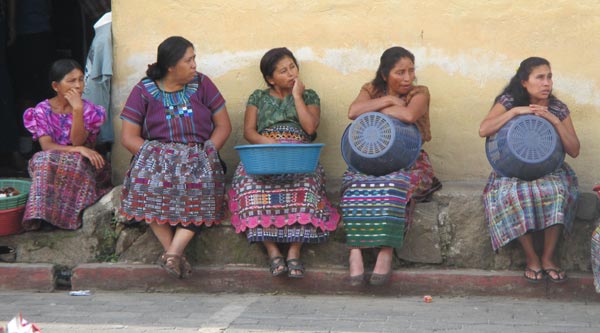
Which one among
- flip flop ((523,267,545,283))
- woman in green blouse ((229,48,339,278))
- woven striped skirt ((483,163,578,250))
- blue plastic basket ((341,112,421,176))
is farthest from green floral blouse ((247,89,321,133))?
flip flop ((523,267,545,283))

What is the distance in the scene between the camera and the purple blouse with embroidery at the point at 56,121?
20.2 feet

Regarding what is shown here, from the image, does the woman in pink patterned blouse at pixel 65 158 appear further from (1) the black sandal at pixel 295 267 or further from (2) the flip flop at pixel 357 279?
(2) the flip flop at pixel 357 279

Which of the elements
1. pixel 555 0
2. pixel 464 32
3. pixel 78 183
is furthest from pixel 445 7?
pixel 78 183

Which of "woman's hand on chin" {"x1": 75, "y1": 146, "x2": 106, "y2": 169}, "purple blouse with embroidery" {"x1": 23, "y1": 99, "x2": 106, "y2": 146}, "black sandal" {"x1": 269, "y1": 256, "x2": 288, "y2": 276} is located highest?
"purple blouse with embroidery" {"x1": 23, "y1": 99, "x2": 106, "y2": 146}

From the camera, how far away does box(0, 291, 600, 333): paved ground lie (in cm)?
479

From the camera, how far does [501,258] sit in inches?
223

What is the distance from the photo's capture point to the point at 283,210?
567 cm

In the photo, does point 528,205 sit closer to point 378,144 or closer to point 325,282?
point 378,144

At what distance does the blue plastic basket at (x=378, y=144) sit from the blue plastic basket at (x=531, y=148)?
2.00 ft

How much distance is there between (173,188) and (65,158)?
81cm

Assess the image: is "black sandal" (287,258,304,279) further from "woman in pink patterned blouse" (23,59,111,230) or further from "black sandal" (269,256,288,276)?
"woman in pink patterned blouse" (23,59,111,230)

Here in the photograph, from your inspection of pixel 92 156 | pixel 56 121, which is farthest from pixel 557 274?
pixel 56 121

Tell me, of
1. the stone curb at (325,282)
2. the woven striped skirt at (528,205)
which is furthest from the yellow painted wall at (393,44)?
the stone curb at (325,282)

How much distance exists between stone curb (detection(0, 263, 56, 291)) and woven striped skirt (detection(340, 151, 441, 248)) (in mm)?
1947
